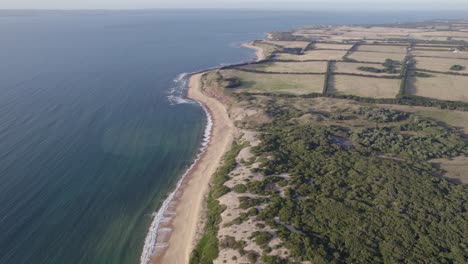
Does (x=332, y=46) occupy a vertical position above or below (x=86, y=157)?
above

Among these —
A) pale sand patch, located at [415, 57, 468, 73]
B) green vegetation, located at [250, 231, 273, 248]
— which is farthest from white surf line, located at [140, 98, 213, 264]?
pale sand patch, located at [415, 57, 468, 73]

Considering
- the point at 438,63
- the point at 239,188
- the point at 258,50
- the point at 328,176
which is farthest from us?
the point at 258,50

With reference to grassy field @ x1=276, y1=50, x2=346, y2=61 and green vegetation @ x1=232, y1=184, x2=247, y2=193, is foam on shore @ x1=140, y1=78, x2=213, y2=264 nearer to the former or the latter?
green vegetation @ x1=232, y1=184, x2=247, y2=193

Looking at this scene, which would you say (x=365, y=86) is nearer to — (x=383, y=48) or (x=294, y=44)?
(x=383, y=48)

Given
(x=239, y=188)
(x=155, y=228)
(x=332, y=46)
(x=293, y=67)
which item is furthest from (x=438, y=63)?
(x=155, y=228)

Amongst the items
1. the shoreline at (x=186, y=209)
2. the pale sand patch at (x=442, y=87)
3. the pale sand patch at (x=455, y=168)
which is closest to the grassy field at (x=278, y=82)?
the pale sand patch at (x=442, y=87)

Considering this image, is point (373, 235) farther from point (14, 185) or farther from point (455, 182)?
point (14, 185)
